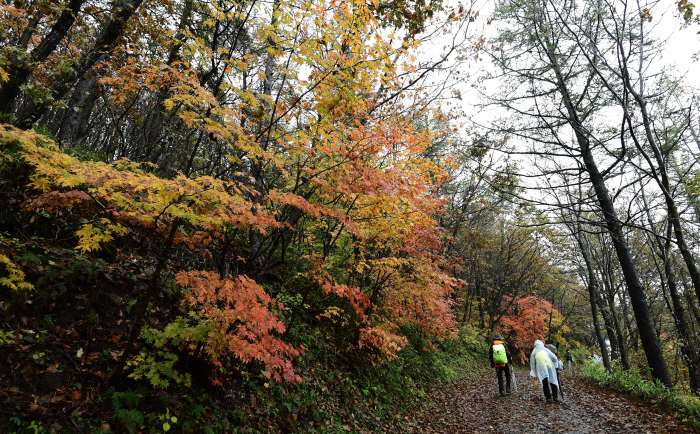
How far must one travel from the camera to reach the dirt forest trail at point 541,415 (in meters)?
6.31

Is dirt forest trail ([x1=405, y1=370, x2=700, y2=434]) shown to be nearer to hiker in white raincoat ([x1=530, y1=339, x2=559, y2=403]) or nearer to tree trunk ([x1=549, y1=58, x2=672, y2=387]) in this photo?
hiker in white raincoat ([x1=530, y1=339, x2=559, y2=403])

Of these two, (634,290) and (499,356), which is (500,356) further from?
(634,290)

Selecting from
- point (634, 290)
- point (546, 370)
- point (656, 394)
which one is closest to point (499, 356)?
point (546, 370)

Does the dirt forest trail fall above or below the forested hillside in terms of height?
below

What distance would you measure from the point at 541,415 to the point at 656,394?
273cm

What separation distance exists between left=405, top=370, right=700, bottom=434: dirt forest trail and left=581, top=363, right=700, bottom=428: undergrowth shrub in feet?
0.72

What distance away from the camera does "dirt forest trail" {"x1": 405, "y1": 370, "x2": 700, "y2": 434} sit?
631 cm

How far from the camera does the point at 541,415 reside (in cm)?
719

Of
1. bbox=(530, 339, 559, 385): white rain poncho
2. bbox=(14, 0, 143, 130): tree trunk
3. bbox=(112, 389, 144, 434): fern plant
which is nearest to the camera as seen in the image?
bbox=(112, 389, 144, 434): fern plant

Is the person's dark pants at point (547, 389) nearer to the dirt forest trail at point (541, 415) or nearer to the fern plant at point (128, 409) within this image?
the dirt forest trail at point (541, 415)

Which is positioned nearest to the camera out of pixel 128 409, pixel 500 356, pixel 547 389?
pixel 128 409

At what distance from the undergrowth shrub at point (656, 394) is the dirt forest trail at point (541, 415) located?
0.72 ft

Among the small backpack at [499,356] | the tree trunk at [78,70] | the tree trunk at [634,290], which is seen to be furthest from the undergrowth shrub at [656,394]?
the tree trunk at [78,70]

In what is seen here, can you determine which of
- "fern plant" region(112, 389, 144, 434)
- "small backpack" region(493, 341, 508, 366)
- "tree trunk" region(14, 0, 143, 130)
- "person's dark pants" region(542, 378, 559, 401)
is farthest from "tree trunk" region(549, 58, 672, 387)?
"fern plant" region(112, 389, 144, 434)
